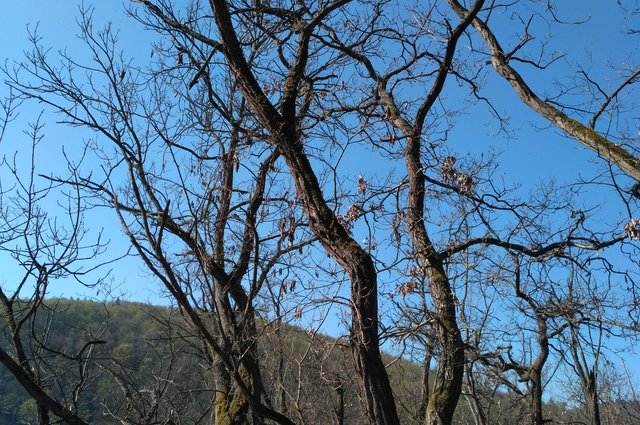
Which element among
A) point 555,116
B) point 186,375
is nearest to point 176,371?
point 186,375

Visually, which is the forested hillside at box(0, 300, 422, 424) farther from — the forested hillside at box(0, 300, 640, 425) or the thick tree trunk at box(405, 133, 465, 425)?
the thick tree trunk at box(405, 133, 465, 425)

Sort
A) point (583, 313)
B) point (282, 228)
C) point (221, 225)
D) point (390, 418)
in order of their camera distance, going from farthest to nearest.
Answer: point (583, 313) → point (221, 225) → point (282, 228) → point (390, 418)

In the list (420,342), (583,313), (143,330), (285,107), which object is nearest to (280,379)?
(420,342)

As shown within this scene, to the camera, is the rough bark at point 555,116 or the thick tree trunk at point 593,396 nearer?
the rough bark at point 555,116

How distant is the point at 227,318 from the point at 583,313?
13.9 ft

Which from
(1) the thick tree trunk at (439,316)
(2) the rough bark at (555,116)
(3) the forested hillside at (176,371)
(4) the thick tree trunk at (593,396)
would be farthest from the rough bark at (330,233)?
(4) the thick tree trunk at (593,396)

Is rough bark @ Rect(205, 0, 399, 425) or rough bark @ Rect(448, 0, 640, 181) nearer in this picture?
rough bark @ Rect(205, 0, 399, 425)

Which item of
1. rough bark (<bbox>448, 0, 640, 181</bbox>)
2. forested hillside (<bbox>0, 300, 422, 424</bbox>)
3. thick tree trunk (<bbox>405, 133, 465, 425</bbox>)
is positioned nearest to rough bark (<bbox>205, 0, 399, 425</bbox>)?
forested hillside (<bbox>0, 300, 422, 424</bbox>)

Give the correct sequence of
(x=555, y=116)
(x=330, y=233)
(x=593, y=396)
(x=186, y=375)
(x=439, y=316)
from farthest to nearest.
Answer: (x=593, y=396) → (x=186, y=375) → (x=555, y=116) → (x=439, y=316) → (x=330, y=233)

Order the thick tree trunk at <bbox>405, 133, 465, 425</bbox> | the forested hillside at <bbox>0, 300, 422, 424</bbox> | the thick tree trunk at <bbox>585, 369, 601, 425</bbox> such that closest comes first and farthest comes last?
the thick tree trunk at <bbox>405, 133, 465, 425</bbox> < the forested hillside at <bbox>0, 300, 422, 424</bbox> < the thick tree trunk at <bbox>585, 369, 601, 425</bbox>

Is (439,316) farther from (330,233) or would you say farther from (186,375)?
(186,375)

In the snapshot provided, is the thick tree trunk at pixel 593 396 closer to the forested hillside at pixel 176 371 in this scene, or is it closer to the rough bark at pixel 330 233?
the forested hillside at pixel 176 371

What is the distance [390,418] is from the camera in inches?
133

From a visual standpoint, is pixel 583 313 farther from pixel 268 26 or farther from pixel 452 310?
pixel 268 26
